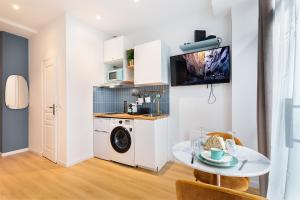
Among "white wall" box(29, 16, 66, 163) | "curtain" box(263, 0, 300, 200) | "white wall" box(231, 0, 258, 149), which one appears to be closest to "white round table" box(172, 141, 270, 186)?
"curtain" box(263, 0, 300, 200)

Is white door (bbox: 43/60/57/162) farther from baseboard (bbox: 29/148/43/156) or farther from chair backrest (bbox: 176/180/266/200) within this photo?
chair backrest (bbox: 176/180/266/200)

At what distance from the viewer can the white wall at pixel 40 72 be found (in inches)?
108

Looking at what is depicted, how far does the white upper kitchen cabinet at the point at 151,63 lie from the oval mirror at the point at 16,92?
2.74 metres

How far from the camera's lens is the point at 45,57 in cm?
315

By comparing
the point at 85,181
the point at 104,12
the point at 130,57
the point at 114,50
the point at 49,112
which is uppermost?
the point at 104,12

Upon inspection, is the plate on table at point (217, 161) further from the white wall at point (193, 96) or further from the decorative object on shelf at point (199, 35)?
the decorative object on shelf at point (199, 35)

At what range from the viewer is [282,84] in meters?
1.31

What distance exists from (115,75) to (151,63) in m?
0.92

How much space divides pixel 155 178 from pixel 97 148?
139 centimetres

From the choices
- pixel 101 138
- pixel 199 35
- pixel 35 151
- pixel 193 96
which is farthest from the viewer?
pixel 35 151

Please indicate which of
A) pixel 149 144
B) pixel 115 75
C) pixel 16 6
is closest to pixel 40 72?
pixel 16 6

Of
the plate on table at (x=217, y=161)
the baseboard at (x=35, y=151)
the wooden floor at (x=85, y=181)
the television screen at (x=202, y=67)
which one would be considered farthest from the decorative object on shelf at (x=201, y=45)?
the baseboard at (x=35, y=151)

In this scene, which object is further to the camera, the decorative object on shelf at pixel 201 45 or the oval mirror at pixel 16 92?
the oval mirror at pixel 16 92

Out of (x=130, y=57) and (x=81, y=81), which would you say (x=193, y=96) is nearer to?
(x=130, y=57)
